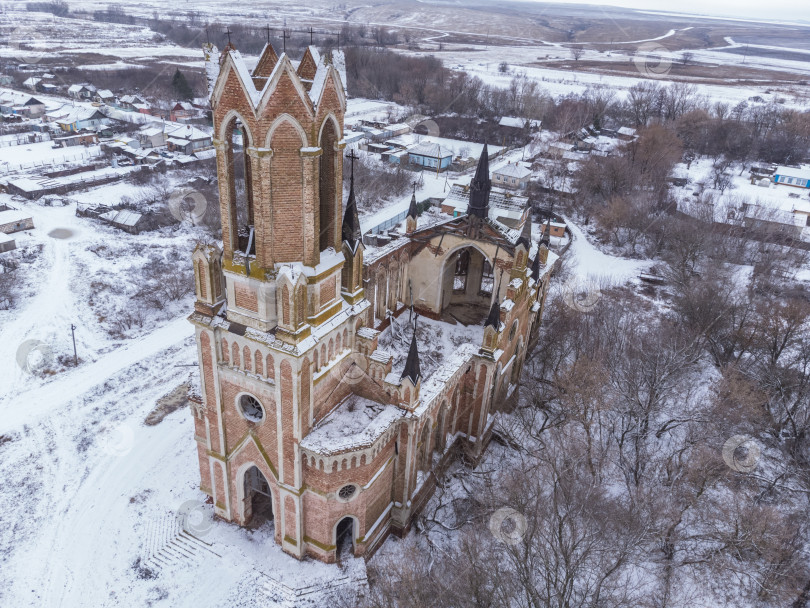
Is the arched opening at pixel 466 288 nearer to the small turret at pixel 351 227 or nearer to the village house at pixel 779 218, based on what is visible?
the small turret at pixel 351 227

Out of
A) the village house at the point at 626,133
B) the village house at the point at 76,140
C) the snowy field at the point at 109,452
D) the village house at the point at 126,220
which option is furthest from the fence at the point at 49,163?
the village house at the point at 626,133

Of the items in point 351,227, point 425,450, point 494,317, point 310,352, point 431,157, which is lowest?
point 425,450

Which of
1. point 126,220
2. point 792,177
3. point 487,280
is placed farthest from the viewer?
point 792,177

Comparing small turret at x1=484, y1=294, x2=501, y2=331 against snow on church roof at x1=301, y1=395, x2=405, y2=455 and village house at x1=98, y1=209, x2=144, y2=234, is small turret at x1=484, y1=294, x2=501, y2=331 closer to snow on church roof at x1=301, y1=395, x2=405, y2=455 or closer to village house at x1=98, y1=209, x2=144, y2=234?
snow on church roof at x1=301, y1=395, x2=405, y2=455

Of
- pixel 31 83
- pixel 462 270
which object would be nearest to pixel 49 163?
pixel 31 83

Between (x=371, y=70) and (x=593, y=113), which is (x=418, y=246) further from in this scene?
(x=371, y=70)

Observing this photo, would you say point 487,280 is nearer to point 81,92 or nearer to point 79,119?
point 79,119
